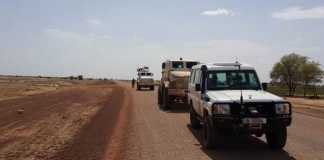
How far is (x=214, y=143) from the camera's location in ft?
34.4

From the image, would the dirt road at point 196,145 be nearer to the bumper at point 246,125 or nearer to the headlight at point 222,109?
the bumper at point 246,125

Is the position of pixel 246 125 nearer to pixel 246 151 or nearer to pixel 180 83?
pixel 246 151

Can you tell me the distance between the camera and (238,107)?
391 inches

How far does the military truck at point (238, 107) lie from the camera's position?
9.88 meters

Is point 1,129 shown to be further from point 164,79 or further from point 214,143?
point 164,79

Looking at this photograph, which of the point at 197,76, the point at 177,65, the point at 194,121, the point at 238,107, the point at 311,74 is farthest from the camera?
the point at 311,74

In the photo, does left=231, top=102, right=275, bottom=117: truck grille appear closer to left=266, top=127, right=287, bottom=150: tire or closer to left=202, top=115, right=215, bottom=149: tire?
left=266, top=127, right=287, bottom=150: tire

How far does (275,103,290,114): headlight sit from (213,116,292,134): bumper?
0.45ft

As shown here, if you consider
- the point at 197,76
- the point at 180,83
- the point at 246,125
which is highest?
the point at 197,76

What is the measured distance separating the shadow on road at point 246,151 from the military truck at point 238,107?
0.27 metres

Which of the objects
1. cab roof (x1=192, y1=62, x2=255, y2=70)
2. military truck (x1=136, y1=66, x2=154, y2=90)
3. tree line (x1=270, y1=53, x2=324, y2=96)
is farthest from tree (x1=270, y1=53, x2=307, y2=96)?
cab roof (x1=192, y1=62, x2=255, y2=70)

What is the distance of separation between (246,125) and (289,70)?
214ft

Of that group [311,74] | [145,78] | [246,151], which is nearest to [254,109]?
[246,151]

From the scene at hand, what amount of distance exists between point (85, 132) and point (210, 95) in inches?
189
